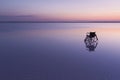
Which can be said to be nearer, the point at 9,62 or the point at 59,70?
the point at 59,70

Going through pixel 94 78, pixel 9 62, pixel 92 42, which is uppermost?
pixel 92 42

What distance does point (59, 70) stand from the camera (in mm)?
10719

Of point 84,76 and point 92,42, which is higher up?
point 92,42

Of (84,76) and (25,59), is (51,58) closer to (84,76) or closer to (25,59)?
(25,59)

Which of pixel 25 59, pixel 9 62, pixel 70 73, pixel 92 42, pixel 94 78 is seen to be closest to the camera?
pixel 94 78

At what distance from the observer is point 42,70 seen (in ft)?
34.9

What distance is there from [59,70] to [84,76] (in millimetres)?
1227

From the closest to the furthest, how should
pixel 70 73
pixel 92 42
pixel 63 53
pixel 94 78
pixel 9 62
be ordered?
pixel 94 78 → pixel 70 73 → pixel 9 62 → pixel 63 53 → pixel 92 42

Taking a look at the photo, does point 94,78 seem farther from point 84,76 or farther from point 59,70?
point 59,70

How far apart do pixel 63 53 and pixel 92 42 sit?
194 inches

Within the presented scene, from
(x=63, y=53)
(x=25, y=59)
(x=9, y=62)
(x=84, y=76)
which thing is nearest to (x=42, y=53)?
(x=63, y=53)

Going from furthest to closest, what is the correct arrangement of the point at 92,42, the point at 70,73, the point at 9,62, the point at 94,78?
the point at 92,42 < the point at 9,62 < the point at 70,73 < the point at 94,78

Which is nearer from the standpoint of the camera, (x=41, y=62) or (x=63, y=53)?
(x=41, y=62)

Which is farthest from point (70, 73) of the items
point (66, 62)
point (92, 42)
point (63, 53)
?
point (92, 42)
